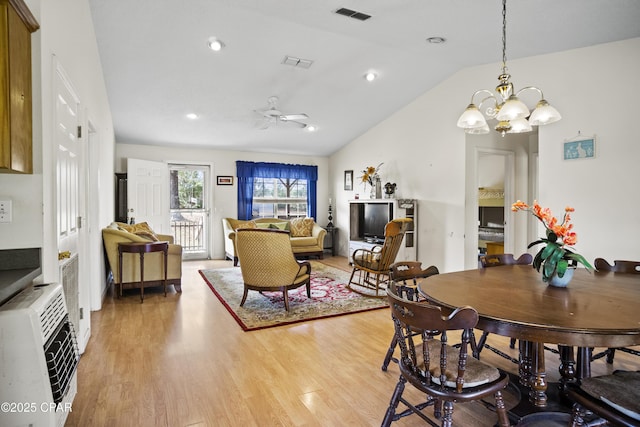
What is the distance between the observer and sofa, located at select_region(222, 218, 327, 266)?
7025mm

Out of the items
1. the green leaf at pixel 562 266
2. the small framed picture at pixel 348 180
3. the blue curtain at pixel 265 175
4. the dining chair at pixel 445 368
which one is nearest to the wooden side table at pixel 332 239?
the blue curtain at pixel 265 175

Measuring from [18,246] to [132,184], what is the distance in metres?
4.74

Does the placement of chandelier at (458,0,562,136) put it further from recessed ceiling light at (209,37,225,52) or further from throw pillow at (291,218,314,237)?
throw pillow at (291,218,314,237)

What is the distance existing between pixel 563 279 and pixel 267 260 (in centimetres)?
260

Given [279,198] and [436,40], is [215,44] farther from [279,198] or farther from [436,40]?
[279,198]

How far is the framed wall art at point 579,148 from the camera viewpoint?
359 centimetres

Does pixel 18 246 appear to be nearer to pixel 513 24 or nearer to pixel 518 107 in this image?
pixel 518 107

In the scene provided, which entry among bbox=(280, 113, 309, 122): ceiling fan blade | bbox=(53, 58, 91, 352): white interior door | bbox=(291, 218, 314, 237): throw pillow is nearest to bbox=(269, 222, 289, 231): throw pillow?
bbox=(291, 218, 314, 237): throw pillow

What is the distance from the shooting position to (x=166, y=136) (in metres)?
6.54

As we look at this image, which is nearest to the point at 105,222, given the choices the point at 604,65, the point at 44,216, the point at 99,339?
the point at 99,339

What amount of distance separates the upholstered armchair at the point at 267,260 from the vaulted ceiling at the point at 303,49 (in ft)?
6.07

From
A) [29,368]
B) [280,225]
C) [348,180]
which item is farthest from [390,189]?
[29,368]

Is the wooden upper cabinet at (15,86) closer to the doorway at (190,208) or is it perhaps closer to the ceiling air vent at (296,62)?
the ceiling air vent at (296,62)

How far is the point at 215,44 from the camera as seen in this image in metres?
3.85
